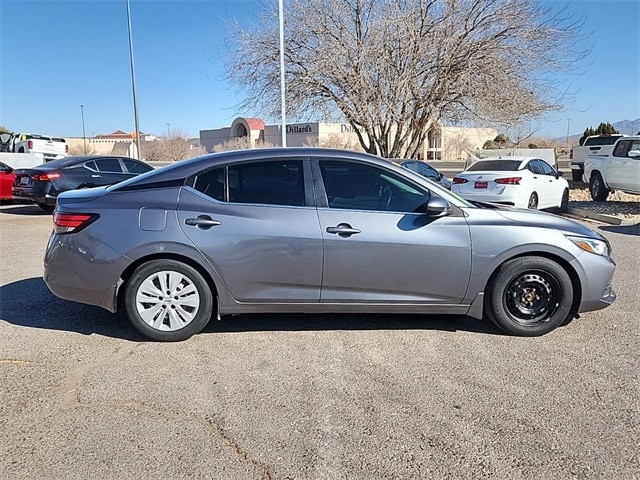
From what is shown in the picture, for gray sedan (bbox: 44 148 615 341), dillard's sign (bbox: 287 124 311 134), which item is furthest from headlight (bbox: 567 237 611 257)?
dillard's sign (bbox: 287 124 311 134)

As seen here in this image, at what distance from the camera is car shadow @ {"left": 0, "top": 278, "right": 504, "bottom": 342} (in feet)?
14.3

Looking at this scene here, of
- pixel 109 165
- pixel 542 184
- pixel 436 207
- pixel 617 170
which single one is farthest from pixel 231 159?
pixel 617 170

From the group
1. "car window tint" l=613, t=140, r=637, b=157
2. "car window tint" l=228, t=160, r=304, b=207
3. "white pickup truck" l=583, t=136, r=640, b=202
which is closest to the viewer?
"car window tint" l=228, t=160, r=304, b=207

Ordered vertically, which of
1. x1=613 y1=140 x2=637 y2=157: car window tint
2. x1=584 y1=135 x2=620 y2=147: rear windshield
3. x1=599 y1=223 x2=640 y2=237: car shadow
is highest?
x1=584 y1=135 x2=620 y2=147: rear windshield

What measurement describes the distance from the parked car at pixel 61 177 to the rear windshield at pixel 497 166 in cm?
872

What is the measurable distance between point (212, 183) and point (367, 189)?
1330 mm

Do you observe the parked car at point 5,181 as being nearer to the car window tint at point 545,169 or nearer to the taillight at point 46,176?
the taillight at point 46,176

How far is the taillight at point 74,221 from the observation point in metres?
4.03

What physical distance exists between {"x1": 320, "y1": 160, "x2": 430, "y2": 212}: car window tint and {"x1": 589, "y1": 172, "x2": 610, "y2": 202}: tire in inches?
472

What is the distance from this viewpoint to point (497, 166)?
1170 cm

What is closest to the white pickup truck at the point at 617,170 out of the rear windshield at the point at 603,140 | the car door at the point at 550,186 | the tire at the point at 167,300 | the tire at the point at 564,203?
the tire at the point at 564,203

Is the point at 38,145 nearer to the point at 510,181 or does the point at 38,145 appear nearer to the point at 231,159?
the point at 510,181

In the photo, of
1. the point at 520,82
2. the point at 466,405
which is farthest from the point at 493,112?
the point at 466,405

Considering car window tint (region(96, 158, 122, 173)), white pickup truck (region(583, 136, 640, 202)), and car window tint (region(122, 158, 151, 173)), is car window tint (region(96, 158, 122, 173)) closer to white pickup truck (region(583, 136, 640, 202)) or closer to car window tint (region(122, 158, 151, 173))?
car window tint (region(122, 158, 151, 173))
